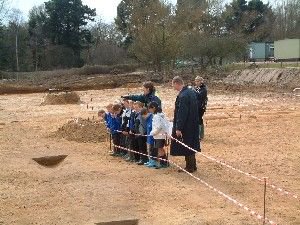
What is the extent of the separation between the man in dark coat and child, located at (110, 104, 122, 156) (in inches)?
108

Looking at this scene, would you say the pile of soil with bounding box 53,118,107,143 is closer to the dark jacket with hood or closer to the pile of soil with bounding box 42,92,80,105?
the dark jacket with hood

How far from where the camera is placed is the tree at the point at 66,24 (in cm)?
6812

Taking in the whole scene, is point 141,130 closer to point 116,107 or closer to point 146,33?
point 116,107

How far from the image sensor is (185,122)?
1013cm

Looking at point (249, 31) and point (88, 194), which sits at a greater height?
point (249, 31)

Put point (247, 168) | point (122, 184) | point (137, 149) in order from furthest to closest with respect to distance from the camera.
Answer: point (137, 149) < point (247, 168) < point (122, 184)

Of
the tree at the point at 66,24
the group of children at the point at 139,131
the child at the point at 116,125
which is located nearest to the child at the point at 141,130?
the group of children at the point at 139,131

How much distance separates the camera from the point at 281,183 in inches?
375

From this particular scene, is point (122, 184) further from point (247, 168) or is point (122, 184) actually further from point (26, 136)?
point (26, 136)

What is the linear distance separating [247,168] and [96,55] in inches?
2349

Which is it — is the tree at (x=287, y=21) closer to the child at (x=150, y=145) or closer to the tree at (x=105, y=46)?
the tree at (x=105, y=46)

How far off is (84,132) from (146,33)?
33.7 metres

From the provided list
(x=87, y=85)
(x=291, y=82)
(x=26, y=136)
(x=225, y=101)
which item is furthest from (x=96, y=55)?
(x=26, y=136)

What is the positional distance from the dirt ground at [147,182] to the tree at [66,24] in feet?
168
